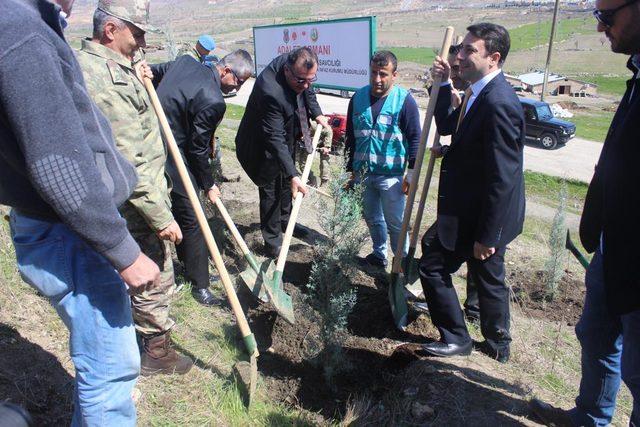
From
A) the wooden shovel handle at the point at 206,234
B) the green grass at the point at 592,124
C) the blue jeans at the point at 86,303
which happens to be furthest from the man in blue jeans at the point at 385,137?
the green grass at the point at 592,124

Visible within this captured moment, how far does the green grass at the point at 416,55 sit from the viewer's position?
4708cm

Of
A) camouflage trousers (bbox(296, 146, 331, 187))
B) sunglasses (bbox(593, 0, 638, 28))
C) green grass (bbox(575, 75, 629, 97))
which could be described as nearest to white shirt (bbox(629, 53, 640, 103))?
sunglasses (bbox(593, 0, 638, 28))

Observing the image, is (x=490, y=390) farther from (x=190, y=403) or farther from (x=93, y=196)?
(x=93, y=196)

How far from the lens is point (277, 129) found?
4.30 meters

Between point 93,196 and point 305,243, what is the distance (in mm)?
3735

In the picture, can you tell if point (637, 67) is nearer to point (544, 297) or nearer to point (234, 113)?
point (544, 297)

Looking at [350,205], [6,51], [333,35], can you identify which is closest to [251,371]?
[350,205]

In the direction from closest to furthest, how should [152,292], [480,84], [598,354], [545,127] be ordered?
1. [598,354]
2. [152,292]
3. [480,84]
4. [545,127]

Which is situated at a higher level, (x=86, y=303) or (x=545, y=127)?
(x=86, y=303)

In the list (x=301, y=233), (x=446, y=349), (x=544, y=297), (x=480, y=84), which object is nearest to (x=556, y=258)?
(x=544, y=297)

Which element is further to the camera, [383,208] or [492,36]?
[383,208]

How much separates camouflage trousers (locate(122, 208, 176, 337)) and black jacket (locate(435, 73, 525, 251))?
1.70 m

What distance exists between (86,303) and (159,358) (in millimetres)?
1331

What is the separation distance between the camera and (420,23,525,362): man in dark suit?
2754mm
